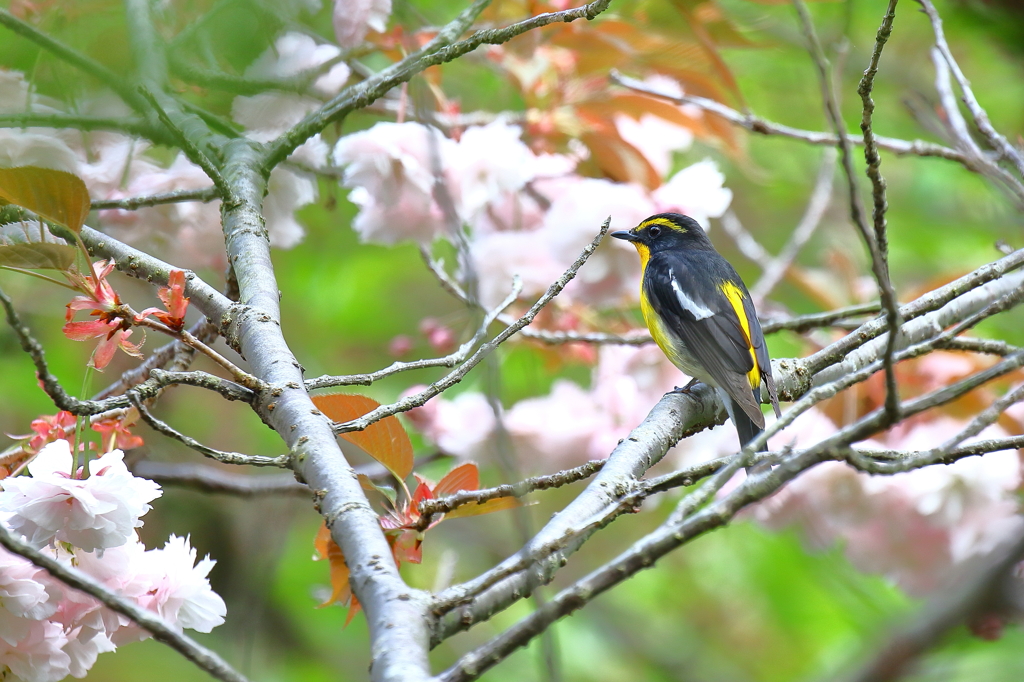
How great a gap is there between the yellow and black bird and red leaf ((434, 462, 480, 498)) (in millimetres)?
996

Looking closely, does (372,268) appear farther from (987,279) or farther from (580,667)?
(987,279)

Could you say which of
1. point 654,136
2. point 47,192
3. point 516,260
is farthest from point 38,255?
point 654,136

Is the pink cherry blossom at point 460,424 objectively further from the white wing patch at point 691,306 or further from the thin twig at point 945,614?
the thin twig at point 945,614

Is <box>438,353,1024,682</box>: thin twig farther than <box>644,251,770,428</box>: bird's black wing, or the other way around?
<box>644,251,770,428</box>: bird's black wing

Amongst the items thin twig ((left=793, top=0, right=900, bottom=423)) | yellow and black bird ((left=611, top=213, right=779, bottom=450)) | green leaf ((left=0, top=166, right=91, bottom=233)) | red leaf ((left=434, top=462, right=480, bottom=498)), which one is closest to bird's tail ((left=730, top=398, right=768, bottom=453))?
yellow and black bird ((left=611, top=213, right=779, bottom=450))

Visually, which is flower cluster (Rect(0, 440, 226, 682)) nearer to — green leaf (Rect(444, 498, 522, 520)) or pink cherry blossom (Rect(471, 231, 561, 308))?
green leaf (Rect(444, 498, 522, 520))

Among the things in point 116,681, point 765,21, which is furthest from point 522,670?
point 765,21

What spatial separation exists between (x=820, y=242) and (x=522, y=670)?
3582 mm

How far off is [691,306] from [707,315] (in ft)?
0.27

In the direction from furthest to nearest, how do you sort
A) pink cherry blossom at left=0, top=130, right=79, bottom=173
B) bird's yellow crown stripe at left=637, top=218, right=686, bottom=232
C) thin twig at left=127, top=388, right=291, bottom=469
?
bird's yellow crown stripe at left=637, top=218, right=686, bottom=232 → pink cherry blossom at left=0, top=130, right=79, bottom=173 → thin twig at left=127, top=388, right=291, bottom=469

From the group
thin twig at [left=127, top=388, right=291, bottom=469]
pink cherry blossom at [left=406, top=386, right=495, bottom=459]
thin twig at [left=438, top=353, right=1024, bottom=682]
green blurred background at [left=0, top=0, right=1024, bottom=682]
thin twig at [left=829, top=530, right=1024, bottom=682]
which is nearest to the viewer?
thin twig at [left=438, top=353, right=1024, bottom=682]

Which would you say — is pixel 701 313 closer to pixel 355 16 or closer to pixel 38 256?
pixel 355 16

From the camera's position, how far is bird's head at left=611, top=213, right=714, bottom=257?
9.21ft

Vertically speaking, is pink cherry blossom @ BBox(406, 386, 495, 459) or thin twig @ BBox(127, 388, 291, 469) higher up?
pink cherry blossom @ BBox(406, 386, 495, 459)
